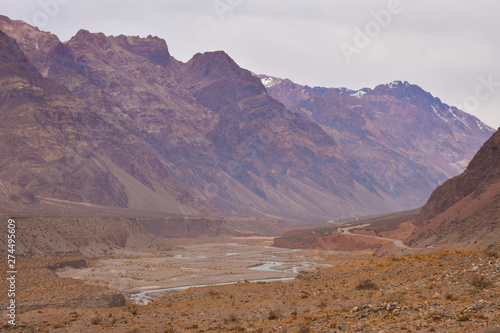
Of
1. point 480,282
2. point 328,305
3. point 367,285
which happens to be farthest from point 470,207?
point 480,282

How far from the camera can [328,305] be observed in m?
27.1

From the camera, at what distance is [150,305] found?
35969 millimetres

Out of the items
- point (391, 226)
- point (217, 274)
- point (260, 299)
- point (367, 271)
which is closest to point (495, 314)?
point (260, 299)

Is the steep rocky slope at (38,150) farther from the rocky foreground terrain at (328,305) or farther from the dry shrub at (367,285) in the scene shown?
the dry shrub at (367,285)

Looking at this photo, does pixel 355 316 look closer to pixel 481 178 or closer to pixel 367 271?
pixel 367 271

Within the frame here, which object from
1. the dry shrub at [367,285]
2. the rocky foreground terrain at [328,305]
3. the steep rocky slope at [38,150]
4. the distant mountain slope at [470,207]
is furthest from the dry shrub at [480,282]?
the steep rocky slope at [38,150]

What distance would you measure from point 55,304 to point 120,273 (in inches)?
1139

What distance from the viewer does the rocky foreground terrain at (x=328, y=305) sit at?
19.3 m

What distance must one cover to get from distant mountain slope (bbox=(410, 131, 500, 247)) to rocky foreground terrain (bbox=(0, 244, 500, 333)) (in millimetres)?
19556

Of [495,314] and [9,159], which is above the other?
[9,159]

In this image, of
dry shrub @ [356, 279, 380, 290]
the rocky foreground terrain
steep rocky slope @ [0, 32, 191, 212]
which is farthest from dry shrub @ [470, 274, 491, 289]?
steep rocky slope @ [0, 32, 191, 212]

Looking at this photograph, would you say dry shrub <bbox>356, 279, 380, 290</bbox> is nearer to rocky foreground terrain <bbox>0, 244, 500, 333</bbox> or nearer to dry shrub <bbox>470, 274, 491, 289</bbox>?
rocky foreground terrain <bbox>0, 244, 500, 333</bbox>

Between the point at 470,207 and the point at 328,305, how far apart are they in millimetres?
52253

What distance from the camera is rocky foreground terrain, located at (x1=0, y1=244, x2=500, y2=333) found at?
19.3m
